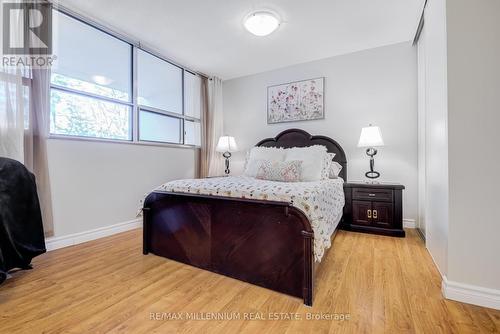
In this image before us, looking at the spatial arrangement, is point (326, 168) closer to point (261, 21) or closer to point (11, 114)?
point (261, 21)

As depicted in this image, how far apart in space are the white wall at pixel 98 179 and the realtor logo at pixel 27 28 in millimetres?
866

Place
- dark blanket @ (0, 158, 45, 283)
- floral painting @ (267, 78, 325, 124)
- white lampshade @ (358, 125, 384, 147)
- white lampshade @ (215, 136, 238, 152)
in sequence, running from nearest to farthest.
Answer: dark blanket @ (0, 158, 45, 283) → white lampshade @ (358, 125, 384, 147) → floral painting @ (267, 78, 325, 124) → white lampshade @ (215, 136, 238, 152)

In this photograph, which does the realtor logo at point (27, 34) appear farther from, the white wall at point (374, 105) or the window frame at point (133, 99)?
the white wall at point (374, 105)

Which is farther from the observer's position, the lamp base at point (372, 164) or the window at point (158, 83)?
the window at point (158, 83)

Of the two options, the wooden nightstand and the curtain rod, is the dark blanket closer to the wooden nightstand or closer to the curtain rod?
the wooden nightstand

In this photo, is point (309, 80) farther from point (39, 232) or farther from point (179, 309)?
point (39, 232)

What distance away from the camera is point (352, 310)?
1.40m

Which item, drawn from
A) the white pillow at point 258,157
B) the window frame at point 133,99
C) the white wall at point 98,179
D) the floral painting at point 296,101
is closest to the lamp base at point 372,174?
the floral painting at point 296,101

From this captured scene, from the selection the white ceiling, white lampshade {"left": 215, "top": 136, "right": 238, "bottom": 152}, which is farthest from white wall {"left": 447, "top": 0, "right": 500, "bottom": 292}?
white lampshade {"left": 215, "top": 136, "right": 238, "bottom": 152}

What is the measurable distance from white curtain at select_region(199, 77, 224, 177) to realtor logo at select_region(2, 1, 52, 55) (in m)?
2.24

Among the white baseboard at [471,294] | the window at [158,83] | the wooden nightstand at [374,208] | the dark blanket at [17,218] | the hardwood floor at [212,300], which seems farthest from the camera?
the window at [158,83]

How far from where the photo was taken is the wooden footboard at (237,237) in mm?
1521

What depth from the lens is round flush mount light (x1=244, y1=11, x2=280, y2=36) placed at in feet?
7.86

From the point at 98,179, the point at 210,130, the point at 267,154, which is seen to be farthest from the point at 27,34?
the point at 267,154
